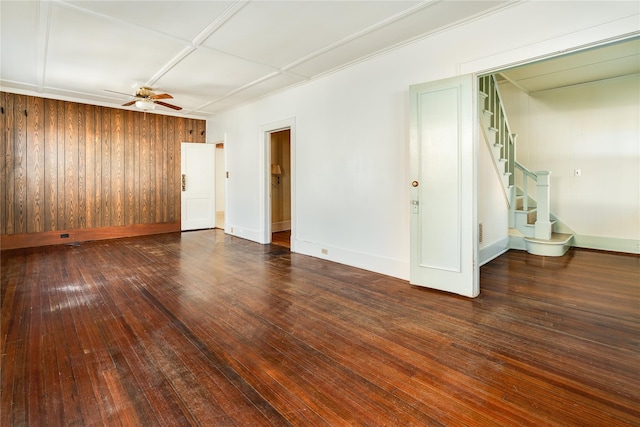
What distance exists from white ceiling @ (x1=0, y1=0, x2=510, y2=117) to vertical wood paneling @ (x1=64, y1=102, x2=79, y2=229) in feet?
3.21

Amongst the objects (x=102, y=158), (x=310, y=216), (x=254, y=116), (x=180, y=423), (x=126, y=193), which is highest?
(x=254, y=116)

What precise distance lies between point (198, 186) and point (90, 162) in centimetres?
224

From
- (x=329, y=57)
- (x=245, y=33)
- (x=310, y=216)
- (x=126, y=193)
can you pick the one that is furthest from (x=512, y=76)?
(x=126, y=193)

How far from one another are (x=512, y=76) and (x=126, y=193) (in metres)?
8.01

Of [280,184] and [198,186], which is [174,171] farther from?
[280,184]

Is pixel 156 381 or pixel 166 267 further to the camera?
pixel 166 267

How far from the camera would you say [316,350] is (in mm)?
2270

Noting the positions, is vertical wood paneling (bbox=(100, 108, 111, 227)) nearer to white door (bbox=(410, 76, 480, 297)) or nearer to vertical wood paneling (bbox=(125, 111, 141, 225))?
vertical wood paneling (bbox=(125, 111, 141, 225))

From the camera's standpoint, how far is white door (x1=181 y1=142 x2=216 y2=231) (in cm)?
770

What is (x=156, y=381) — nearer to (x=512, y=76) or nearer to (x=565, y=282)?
(x=565, y=282)

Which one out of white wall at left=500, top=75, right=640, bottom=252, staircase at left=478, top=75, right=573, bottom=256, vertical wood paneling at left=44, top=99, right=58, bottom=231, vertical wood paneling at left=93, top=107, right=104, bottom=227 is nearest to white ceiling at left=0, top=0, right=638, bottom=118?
vertical wood paneling at left=44, top=99, right=58, bottom=231

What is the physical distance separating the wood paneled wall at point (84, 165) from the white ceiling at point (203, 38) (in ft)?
2.76

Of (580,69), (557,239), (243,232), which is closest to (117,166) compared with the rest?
(243,232)

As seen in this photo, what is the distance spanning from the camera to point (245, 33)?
135 inches
